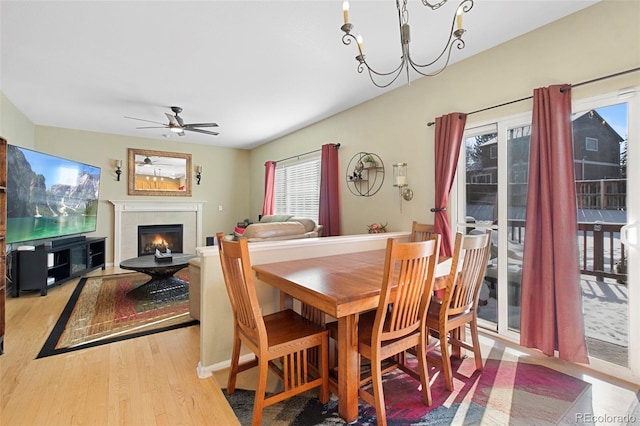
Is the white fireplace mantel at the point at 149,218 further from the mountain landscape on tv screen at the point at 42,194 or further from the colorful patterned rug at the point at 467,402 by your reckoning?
the colorful patterned rug at the point at 467,402

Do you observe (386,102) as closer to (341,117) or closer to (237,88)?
(341,117)

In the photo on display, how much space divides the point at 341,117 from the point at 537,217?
303 cm

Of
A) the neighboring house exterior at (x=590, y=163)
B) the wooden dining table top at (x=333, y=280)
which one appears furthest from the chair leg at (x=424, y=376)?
the neighboring house exterior at (x=590, y=163)

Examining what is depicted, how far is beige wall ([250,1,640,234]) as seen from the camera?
2072 millimetres

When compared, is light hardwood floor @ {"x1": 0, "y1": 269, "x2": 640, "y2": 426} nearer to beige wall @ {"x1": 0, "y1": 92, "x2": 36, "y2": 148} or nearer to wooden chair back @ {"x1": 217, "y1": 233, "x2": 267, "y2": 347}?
wooden chair back @ {"x1": 217, "y1": 233, "x2": 267, "y2": 347}

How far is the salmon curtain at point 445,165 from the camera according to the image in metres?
2.90

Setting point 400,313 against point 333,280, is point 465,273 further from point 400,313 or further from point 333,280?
point 333,280

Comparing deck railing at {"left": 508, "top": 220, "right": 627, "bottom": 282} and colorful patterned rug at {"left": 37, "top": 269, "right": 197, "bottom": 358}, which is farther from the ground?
deck railing at {"left": 508, "top": 220, "right": 627, "bottom": 282}

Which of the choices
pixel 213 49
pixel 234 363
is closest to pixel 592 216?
pixel 234 363

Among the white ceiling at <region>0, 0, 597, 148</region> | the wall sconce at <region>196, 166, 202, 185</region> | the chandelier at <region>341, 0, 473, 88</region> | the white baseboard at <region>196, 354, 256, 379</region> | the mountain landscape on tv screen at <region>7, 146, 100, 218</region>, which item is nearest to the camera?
the chandelier at <region>341, 0, 473, 88</region>

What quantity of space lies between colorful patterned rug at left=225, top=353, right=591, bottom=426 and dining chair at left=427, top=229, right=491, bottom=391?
0.44 ft

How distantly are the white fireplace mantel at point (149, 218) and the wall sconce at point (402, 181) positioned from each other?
15.8 feet

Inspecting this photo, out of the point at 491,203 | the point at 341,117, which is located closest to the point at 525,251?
the point at 491,203

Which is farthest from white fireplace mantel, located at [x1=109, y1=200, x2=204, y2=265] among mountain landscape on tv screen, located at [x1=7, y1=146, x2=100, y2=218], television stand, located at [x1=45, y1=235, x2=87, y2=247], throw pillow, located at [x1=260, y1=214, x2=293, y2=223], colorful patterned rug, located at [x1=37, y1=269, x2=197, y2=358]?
throw pillow, located at [x1=260, y1=214, x2=293, y2=223]
